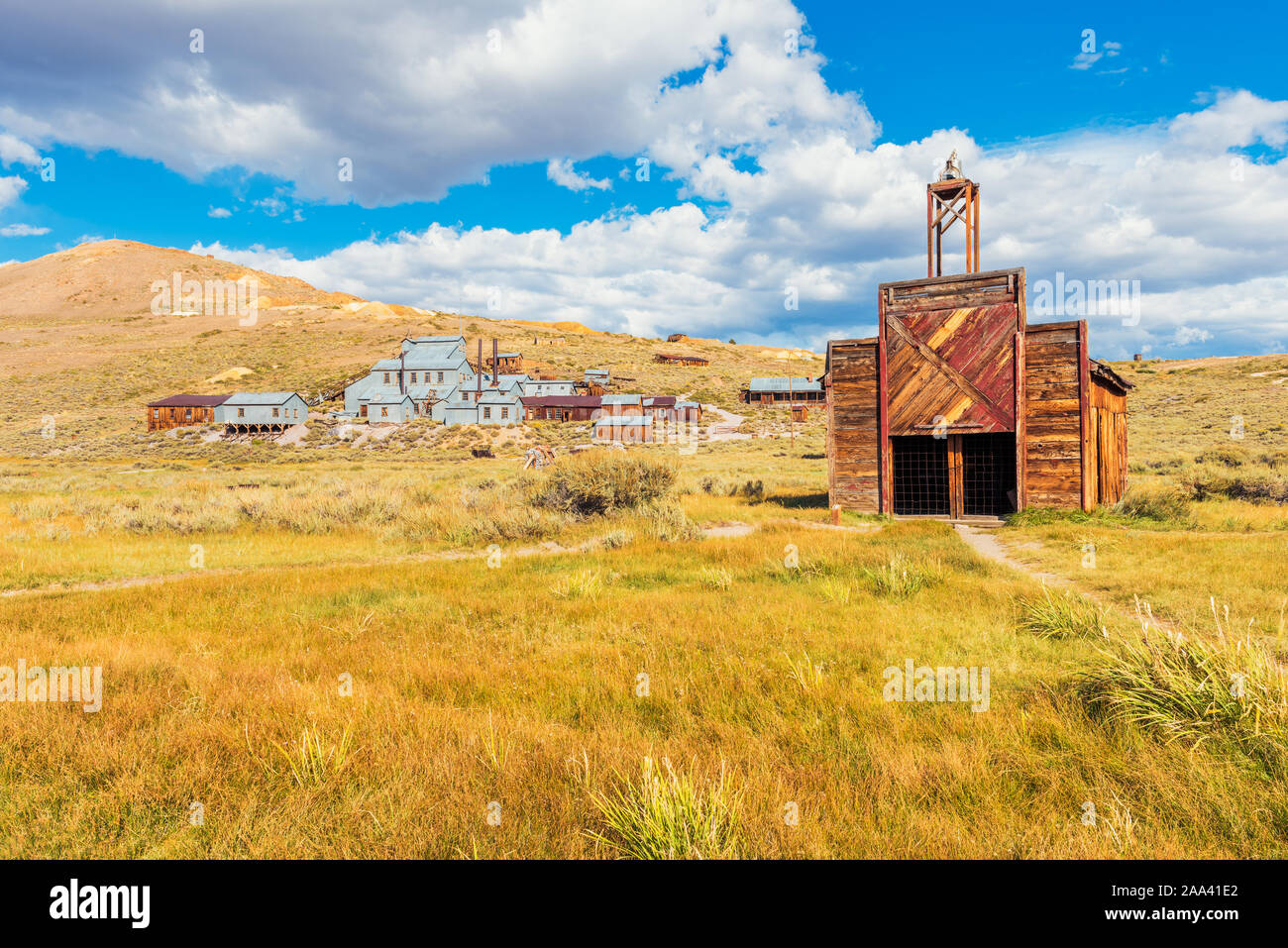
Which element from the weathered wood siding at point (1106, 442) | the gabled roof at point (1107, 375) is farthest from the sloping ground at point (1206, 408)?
the gabled roof at point (1107, 375)

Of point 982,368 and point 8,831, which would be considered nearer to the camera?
point 8,831

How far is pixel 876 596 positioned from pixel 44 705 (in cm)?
859

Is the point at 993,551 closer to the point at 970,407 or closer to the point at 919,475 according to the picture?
the point at 970,407

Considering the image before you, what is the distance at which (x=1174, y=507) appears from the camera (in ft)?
46.5

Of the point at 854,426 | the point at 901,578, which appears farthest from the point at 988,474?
the point at 901,578

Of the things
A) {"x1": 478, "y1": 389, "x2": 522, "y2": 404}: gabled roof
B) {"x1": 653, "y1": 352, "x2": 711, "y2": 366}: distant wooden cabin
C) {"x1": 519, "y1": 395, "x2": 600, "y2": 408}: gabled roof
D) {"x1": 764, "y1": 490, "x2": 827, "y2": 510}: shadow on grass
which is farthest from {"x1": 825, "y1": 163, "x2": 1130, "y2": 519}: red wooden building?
{"x1": 653, "y1": 352, "x2": 711, "y2": 366}: distant wooden cabin

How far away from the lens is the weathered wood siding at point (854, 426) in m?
17.0

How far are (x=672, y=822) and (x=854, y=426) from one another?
15.8 m

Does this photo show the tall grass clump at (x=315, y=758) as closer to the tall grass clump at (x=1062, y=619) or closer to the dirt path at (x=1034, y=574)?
the dirt path at (x=1034, y=574)

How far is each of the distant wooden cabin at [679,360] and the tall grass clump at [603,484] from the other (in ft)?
318

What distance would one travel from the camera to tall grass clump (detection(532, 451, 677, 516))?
16484 millimetres

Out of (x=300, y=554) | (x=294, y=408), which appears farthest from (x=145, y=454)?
(x=300, y=554)
